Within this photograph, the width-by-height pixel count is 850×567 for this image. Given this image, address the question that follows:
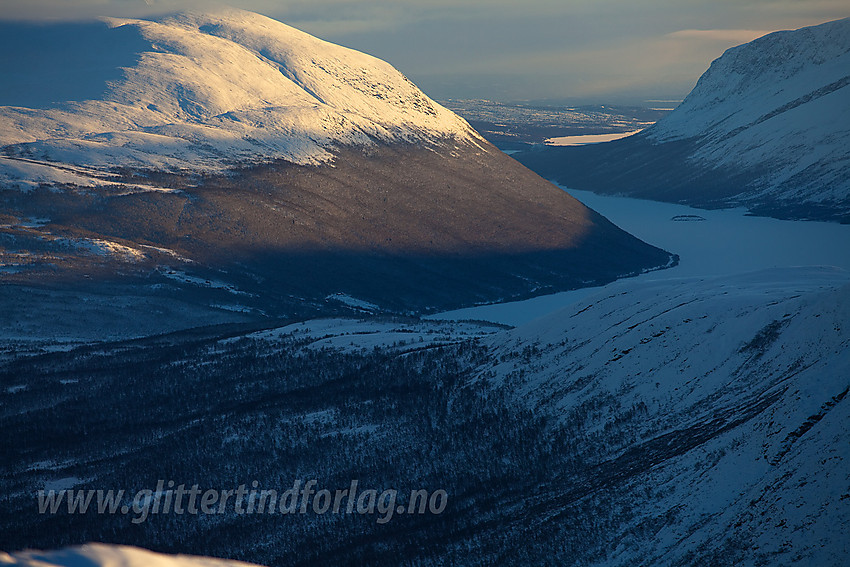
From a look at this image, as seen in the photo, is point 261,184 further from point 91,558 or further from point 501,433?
point 91,558

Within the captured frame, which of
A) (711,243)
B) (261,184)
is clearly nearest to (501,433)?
(261,184)

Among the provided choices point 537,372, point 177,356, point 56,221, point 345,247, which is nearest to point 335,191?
point 345,247

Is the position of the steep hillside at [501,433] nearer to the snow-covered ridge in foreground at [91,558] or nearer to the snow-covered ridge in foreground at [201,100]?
the snow-covered ridge in foreground at [91,558]

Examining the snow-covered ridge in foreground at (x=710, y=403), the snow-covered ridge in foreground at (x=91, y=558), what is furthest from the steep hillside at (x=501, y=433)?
the snow-covered ridge in foreground at (x=91, y=558)

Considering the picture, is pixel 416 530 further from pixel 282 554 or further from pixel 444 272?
pixel 444 272

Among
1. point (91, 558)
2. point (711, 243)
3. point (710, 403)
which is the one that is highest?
point (91, 558)

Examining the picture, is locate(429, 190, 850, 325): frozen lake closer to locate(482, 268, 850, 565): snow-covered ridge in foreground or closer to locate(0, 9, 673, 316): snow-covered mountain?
locate(0, 9, 673, 316): snow-covered mountain
